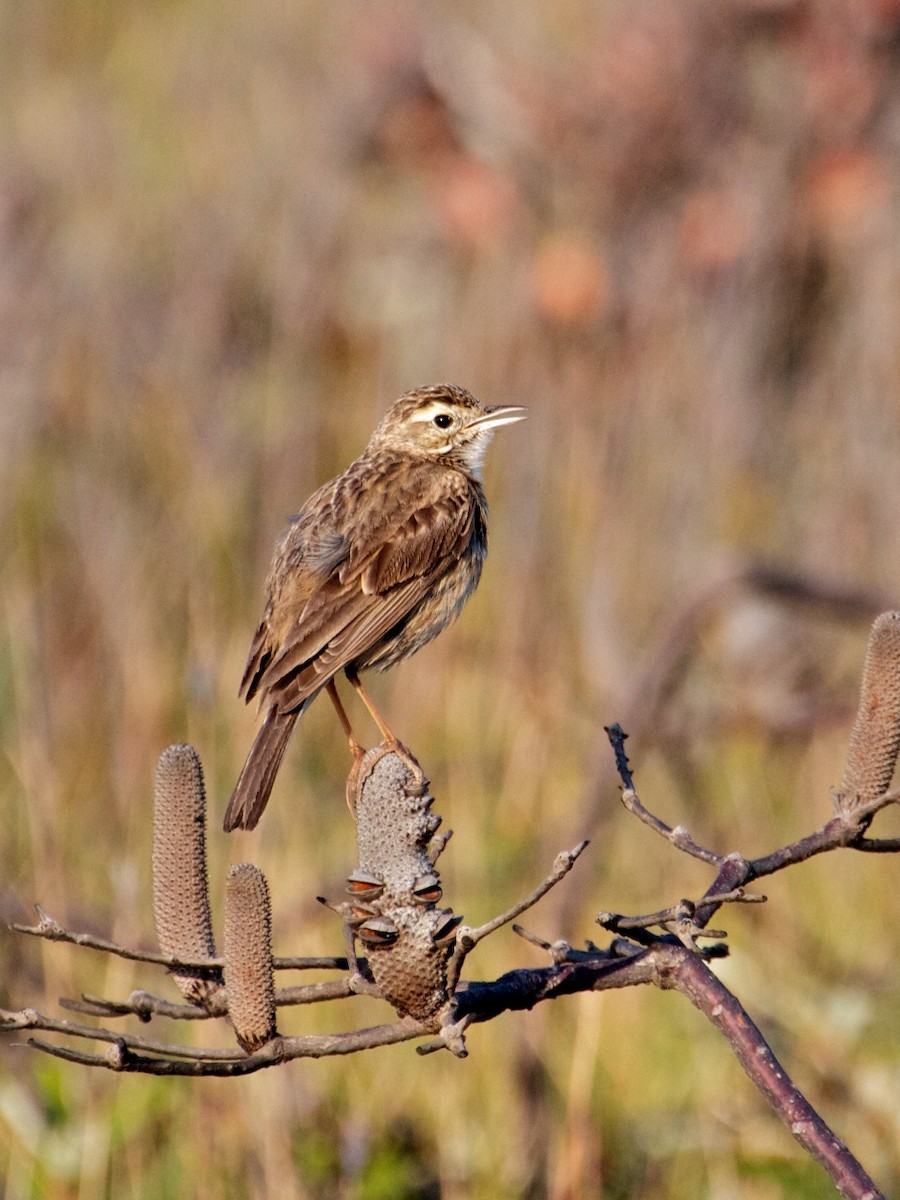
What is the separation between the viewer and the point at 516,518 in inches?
342

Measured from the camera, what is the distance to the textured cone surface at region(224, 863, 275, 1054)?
1.99 metres

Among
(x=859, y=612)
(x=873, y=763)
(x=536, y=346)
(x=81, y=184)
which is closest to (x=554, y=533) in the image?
(x=536, y=346)

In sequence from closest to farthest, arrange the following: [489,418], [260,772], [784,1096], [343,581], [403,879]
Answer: [784,1096]
[403,879]
[260,772]
[343,581]
[489,418]

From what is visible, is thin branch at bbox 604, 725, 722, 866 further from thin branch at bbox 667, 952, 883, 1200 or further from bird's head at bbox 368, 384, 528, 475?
bird's head at bbox 368, 384, 528, 475

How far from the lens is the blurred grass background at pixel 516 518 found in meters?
5.27

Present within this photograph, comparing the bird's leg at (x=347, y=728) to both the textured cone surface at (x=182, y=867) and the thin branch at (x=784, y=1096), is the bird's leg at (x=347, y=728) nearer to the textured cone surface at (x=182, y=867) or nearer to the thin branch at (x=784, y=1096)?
the textured cone surface at (x=182, y=867)

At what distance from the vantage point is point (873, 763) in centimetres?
215

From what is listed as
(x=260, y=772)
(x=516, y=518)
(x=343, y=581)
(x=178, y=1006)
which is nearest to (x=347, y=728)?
(x=260, y=772)

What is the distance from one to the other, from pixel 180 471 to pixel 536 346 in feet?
6.65

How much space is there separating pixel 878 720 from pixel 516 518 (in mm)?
6540

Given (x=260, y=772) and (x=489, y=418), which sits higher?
(x=489, y=418)

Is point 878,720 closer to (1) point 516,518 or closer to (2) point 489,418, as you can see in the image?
(2) point 489,418

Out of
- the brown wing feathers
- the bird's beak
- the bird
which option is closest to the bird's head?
the bird's beak

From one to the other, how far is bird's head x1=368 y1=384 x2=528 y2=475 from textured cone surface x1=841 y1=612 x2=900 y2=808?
9.33 ft
